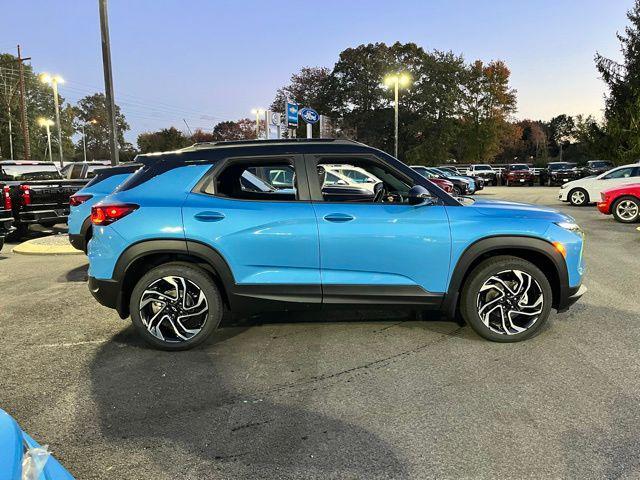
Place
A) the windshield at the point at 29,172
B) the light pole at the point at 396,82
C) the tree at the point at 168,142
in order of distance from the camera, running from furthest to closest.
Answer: the tree at the point at 168,142 → the light pole at the point at 396,82 → the windshield at the point at 29,172

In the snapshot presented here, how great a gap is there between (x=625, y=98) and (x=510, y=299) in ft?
116

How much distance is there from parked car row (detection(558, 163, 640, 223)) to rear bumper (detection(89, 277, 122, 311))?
13.4 m

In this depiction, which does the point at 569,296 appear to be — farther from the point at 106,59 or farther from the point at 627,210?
the point at 106,59

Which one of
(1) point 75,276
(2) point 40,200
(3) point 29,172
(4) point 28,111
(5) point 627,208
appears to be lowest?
(1) point 75,276

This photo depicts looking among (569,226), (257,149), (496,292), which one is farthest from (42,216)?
(569,226)

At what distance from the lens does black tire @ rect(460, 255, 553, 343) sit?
4383 mm

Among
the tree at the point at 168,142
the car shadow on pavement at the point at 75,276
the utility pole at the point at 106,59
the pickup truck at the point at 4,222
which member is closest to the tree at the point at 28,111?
the tree at the point at 168,142

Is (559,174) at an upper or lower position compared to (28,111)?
lower

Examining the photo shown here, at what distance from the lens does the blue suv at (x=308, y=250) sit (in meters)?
4.28

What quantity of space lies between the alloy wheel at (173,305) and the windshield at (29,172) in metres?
12.7

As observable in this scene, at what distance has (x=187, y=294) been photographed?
14.5 ft

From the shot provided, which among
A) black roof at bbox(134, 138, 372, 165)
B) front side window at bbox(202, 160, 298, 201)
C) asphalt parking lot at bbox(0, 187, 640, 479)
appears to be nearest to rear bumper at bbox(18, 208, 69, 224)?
asphalt parking lot at bbox(0, 187, 640, 479)

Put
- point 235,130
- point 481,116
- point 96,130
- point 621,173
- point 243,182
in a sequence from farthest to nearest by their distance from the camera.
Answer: point 96,130
point 235,130
point 481,116
point 621,173
point 243,182

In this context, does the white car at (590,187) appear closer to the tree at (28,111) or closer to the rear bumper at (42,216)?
the rear bumper at (42,216)
